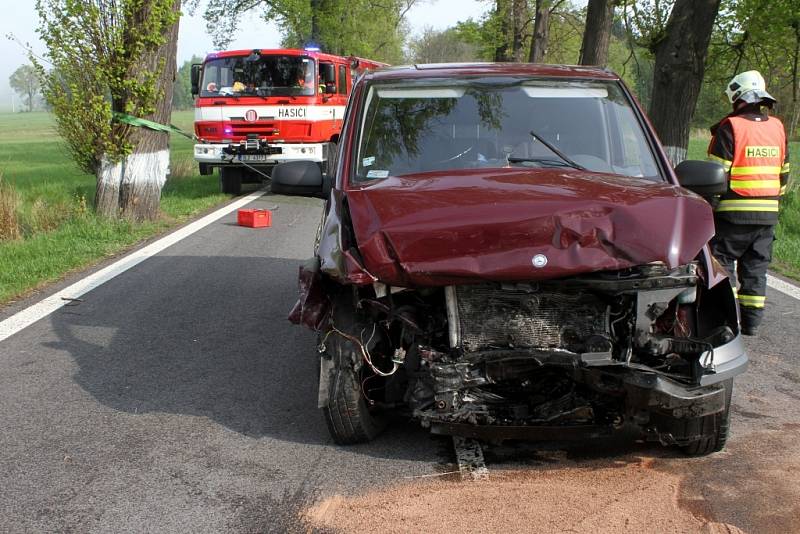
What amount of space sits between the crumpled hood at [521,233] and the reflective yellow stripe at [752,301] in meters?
2.88

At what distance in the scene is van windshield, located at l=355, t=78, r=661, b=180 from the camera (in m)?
5.08

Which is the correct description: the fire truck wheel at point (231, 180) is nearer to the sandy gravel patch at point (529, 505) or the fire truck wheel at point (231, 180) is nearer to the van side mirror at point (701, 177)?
the van side mirror at point (701, 177)

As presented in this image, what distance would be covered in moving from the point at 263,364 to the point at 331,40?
109 feet

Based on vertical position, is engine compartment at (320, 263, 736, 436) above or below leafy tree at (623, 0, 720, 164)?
below

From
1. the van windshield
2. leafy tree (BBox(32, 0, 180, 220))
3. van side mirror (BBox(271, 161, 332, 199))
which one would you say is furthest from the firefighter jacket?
leafy tree (BBox(32, 0, 180, 220))

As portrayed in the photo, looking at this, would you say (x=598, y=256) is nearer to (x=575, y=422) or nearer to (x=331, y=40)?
(x=575, y=422)

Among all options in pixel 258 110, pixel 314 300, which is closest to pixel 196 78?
pixel 258 110

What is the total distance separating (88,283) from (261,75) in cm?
940

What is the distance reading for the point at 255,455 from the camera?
174 inches

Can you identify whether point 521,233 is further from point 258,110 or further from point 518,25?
point 518,25

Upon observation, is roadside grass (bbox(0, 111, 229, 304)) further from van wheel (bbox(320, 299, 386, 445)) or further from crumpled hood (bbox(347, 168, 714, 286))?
crumpled hood (bbox(347, 168, 714, 286))

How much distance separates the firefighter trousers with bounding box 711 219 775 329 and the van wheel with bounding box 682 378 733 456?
2720 millimetres

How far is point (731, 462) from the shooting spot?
4.30 meters

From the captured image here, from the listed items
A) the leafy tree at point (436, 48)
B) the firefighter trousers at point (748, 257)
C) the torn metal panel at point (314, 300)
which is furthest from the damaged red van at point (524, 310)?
the leafy tree at point (436, 48)
